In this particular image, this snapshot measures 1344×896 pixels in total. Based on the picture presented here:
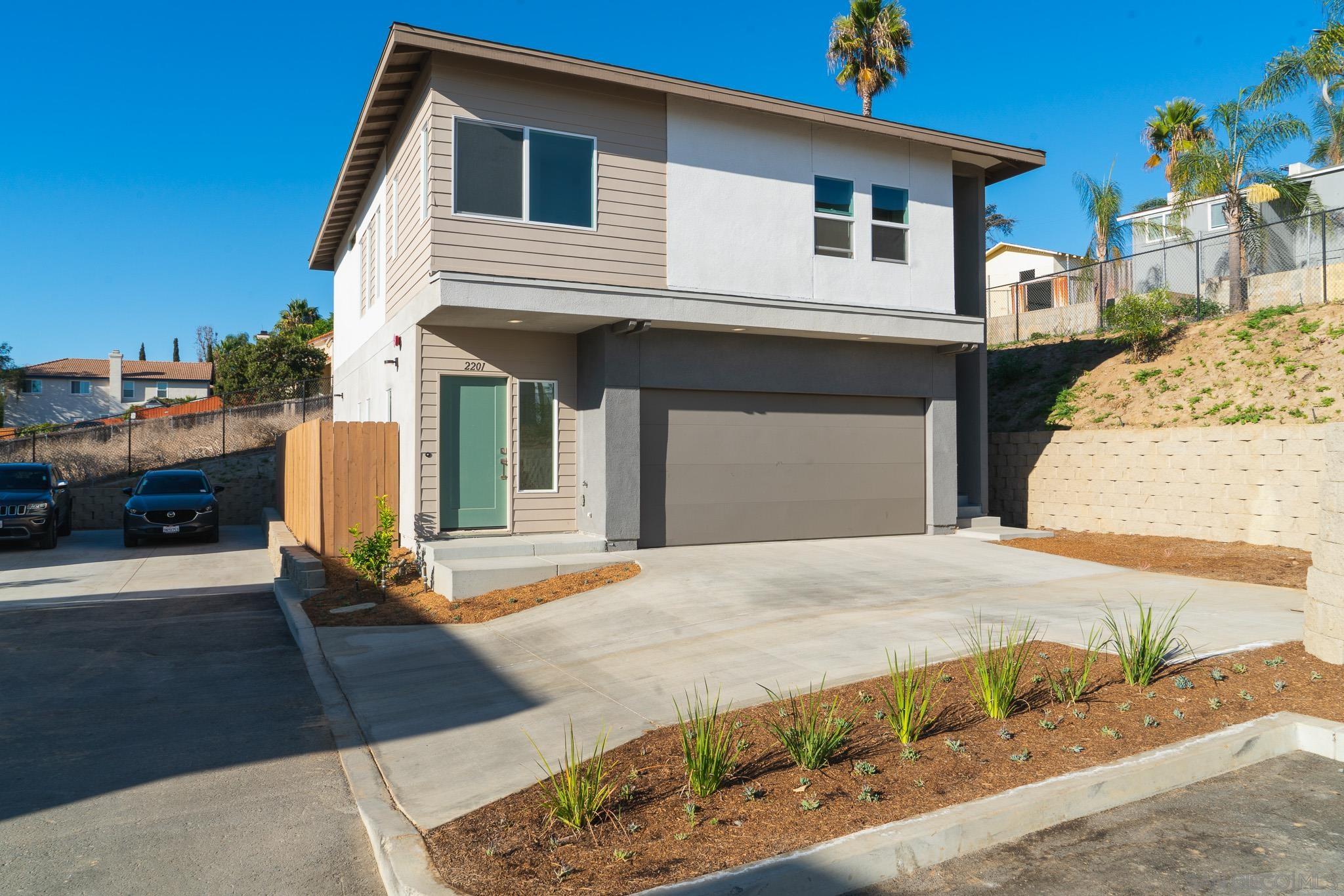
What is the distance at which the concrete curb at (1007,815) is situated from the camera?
12.5 ft

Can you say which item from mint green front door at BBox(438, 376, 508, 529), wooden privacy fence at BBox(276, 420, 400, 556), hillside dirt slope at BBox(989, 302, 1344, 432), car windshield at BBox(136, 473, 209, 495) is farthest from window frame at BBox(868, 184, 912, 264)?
car windshield at BBox(136, 473, 209, 495)

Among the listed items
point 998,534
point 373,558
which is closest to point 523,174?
point 373,558

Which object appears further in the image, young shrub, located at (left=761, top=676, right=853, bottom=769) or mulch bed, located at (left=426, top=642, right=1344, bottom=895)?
young shrub, located at (left=761, top=676, right=853, bottom=769)

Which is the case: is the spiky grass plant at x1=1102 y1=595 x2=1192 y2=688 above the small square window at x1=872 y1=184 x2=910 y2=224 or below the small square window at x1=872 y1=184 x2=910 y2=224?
below

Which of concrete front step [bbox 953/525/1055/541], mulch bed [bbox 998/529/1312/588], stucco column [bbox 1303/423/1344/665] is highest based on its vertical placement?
stucco column [bbox 1303/423/1344/665]

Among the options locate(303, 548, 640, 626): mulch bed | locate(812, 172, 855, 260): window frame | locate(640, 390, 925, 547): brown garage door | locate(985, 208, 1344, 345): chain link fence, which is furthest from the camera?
locate(985, 208, 1344, 345): chain link fence

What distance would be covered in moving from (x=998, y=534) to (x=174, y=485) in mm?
17300

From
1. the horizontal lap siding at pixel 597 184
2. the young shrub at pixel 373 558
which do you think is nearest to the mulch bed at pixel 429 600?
the young shrub at pixel 373 558

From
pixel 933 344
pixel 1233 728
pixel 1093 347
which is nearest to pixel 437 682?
pixel 1233 728

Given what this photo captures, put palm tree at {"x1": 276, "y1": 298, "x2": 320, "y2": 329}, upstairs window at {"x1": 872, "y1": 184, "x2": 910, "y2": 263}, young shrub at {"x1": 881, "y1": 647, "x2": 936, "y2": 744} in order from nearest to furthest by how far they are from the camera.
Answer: young shrub at {"x1": 881, "y1": 647, "x2": 936, "y2": 744}
upstairs window at {"x1": 872, "y1": 184, "x2": 910, "y2": 263}
palm tree at {"x1": 276, "y1": 298, "x2": 320, "y2": 329}

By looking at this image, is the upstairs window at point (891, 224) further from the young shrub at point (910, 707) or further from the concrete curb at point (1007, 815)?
the concrete curb at point (1007, 815)

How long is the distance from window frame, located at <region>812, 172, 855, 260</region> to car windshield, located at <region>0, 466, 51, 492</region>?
53.6 feet

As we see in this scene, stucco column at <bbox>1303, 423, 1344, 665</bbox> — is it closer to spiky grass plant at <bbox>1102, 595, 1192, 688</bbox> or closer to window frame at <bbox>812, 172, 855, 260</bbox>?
spiky grass plant at <bbox>1102, 595, 1192, 688</bbox>

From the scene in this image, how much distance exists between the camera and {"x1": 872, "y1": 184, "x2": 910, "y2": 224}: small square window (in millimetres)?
14781
